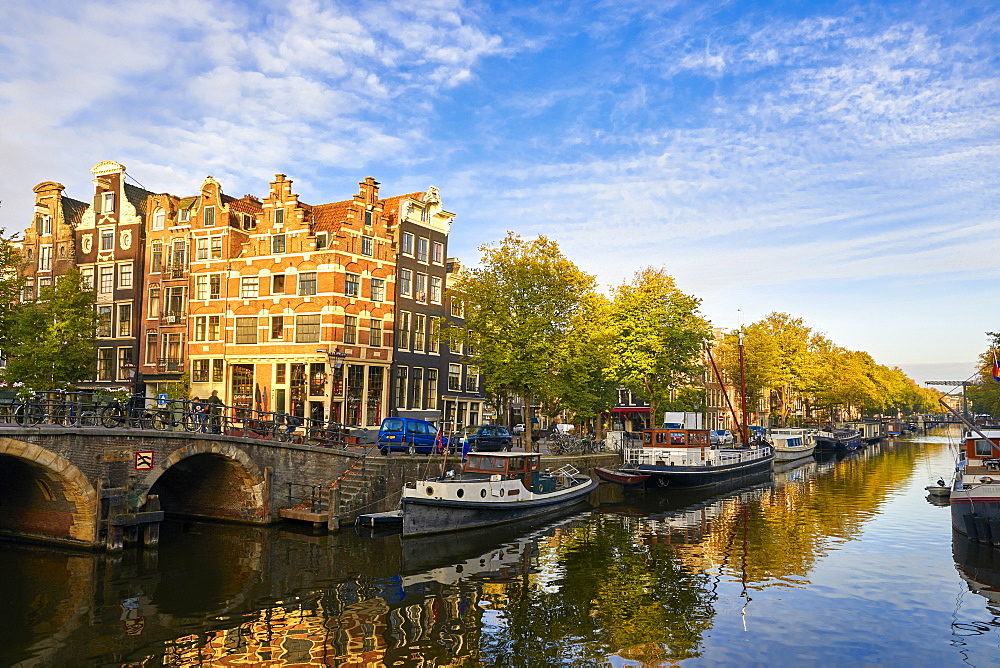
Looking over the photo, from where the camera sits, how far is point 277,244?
52562 mm

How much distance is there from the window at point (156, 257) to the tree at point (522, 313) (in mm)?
25025

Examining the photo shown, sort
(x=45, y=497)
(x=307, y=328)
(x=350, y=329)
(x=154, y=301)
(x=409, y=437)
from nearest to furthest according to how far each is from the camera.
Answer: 1. (x=45, y=497)
2. (x=409, y=437)
3. (x=307, y=328)
4. (x=350, y=329)
5. (x=154, y=301)

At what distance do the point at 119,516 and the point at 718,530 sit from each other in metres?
25.8

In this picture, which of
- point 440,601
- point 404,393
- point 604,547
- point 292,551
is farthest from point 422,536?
point 404,393

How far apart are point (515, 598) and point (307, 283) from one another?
33.9 metres

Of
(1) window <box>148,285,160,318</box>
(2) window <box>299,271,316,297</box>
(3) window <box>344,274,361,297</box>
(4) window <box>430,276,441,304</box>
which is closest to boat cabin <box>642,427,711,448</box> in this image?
(4) window <box>430,276,441,304</box>

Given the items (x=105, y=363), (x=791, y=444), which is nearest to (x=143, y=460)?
(x=105, y=363)

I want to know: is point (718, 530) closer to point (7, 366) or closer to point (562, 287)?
point (562, 287)

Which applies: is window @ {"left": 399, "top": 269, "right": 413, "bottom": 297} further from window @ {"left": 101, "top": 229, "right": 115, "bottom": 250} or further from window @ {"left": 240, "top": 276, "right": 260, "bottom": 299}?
window @ {"left": 101, "top": 229, "right": 115, "bottom": 250}

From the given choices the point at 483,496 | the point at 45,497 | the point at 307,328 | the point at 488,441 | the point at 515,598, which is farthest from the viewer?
the point at 307,328

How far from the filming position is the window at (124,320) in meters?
57.8

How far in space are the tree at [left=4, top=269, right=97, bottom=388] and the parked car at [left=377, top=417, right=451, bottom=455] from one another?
21.4 metres

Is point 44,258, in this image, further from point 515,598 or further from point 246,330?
point 515,598

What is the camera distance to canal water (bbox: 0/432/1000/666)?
58.1 ft
